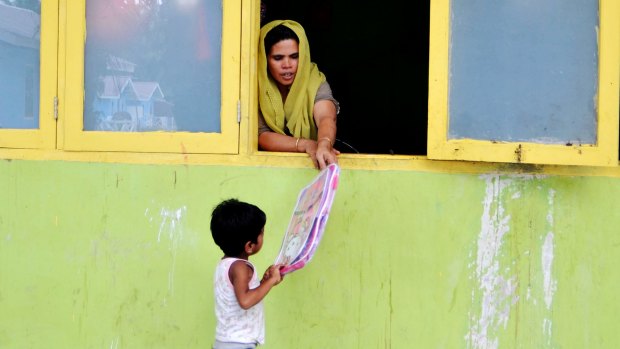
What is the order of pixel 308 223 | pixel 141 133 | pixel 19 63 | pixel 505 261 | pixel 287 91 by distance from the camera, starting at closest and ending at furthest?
pixel 308 223
pixel 505 261
pixel 141 133
pixel 19 63
pixel 287 91

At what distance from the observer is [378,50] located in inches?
238

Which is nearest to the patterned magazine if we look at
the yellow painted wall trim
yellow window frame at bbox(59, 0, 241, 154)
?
the yellow painted wall trim

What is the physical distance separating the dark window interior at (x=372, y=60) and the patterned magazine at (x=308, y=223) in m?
3.02

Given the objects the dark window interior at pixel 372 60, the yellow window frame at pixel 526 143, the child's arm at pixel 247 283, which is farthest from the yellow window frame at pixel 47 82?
the dark window interior at pixel 372 60

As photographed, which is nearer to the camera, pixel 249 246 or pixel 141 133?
pixel 249 246

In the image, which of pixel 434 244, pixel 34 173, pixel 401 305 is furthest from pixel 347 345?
pixel 34 173

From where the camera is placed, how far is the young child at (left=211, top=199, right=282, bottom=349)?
2.67 meters

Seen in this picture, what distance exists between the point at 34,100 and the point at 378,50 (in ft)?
9.93

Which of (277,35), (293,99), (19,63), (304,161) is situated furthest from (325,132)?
(19,63)

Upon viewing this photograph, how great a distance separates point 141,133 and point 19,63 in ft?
2.18

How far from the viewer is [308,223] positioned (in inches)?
108

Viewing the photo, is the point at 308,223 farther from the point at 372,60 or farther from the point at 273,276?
the point at 372,60

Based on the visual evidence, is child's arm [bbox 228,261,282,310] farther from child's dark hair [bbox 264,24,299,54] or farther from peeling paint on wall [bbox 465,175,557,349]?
child's dark hair [bbox 264,24,299,54]

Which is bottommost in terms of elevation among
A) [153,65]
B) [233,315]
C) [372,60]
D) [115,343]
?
[115,343]
